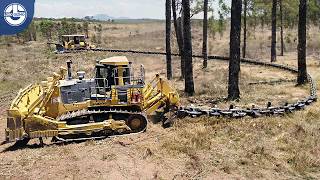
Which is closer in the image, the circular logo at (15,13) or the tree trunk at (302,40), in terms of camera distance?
the circular logo at (15,13)

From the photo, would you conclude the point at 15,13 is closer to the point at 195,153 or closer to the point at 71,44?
the point at 195,153

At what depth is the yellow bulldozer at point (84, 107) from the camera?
1562cm

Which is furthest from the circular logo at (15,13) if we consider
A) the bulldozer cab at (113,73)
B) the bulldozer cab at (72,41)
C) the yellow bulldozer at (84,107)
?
the bulldozer cab at (72,41)

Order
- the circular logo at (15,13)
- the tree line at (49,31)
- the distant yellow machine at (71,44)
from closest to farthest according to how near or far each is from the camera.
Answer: the circular logo at (15,13) < the distant yellow machine at (71,44) < the tree line at (49,31)

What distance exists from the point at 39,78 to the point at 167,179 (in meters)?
22.9

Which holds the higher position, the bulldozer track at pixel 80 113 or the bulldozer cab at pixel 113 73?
the bulldozer cab at pixel 113 73

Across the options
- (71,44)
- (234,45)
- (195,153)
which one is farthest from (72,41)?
(195,153)

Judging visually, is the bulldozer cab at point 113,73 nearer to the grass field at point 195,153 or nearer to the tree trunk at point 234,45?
the grass field at point 195,153

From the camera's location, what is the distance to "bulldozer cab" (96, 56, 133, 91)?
17.1 m

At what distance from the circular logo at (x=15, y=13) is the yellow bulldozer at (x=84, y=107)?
248cm

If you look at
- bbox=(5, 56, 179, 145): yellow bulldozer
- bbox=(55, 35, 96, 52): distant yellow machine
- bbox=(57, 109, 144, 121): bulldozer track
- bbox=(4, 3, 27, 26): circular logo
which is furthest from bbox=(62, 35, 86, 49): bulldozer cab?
bbox=(4, 3, 27, 26): circular logo

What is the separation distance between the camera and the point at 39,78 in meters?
33.0

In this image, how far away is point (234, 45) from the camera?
69.2 feet

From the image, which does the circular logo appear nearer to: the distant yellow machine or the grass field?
the grass field
